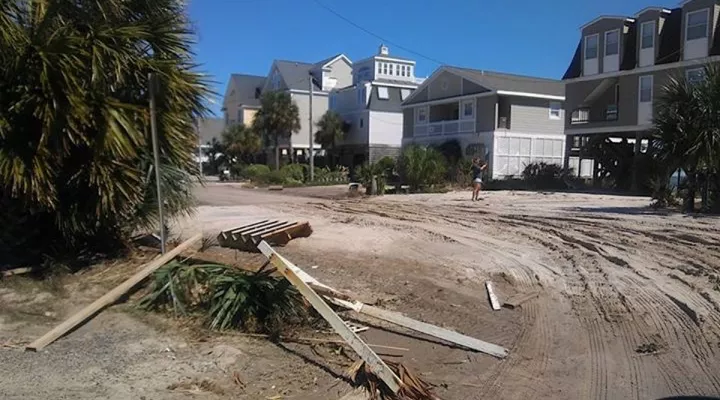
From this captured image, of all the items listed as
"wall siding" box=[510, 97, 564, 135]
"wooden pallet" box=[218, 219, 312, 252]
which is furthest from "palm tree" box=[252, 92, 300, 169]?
"wooden pallet" box=[218, 219, 312, 252]

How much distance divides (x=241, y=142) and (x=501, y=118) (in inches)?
1043

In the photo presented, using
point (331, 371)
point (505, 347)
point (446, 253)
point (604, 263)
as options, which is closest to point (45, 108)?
point (331, 371)

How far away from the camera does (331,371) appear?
18.2 ft

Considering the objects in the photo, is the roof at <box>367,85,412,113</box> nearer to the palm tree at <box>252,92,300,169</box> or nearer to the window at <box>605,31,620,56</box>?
the palm tree at <box>252,92,300,169</box>

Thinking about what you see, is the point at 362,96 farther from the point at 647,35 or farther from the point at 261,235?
the point at 261,235

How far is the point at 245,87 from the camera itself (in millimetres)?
68250

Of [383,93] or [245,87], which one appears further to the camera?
[245,87]

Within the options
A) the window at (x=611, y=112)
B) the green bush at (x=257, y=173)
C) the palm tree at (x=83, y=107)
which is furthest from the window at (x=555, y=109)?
the palm tree at (x=83, y=107)

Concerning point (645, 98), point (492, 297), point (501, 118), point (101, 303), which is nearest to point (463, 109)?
point (501, 118)

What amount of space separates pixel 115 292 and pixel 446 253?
5793mm

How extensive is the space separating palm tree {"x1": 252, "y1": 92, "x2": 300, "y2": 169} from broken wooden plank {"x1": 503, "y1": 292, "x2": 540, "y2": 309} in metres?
45.1

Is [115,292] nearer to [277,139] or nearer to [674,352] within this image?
[674,352]

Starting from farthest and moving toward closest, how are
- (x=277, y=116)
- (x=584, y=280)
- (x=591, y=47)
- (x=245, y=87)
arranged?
(x=245, y=87) → (x=277, y=116) → (x=591, y=47) → (x=584, y=280)

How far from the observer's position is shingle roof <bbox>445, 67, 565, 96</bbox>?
130 ft
